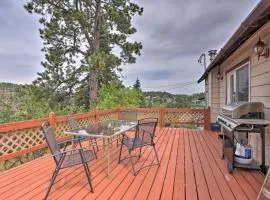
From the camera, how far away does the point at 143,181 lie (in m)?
3.04

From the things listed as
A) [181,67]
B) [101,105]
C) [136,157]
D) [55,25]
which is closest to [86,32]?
[55,25]

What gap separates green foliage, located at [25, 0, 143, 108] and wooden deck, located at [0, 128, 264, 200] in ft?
23.5

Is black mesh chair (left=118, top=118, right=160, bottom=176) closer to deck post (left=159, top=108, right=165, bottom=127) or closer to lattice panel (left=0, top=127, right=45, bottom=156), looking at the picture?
lattice panel (left=0, top=127, right=45, bottom=156)

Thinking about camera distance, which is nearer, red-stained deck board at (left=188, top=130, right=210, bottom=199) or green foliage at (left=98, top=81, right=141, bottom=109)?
red-stained deck board at (left=188, top=130, right=210, bottom=199)

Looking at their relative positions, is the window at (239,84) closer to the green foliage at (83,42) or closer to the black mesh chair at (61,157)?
the black mesh chair at (61,157)

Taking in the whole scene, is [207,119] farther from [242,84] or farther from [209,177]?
[209,177]

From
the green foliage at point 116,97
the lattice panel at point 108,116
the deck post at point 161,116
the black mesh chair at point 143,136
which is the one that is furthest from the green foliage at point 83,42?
the black mesh chair at point 143,136

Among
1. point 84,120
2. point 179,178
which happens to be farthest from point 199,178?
point 84,120

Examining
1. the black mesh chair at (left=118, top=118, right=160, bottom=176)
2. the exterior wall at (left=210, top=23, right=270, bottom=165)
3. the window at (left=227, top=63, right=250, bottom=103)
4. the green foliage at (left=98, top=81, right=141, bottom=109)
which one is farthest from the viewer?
the green foliage at (left=98, top=81, right=141, bottom=109)

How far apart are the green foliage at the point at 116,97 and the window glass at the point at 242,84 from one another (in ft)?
18.4

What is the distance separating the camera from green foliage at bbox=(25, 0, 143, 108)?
10.8 metres

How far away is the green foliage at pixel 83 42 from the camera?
10.8m

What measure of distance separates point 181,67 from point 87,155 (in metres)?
11.8

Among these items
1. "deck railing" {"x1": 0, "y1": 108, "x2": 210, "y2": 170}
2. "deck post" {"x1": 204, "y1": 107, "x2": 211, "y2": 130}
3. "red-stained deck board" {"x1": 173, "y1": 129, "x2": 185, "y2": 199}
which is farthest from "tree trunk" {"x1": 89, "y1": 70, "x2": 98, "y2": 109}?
"red-stained deck board" {"x1": 173, "y1": 129, "x2": 185, "y2": 199}
